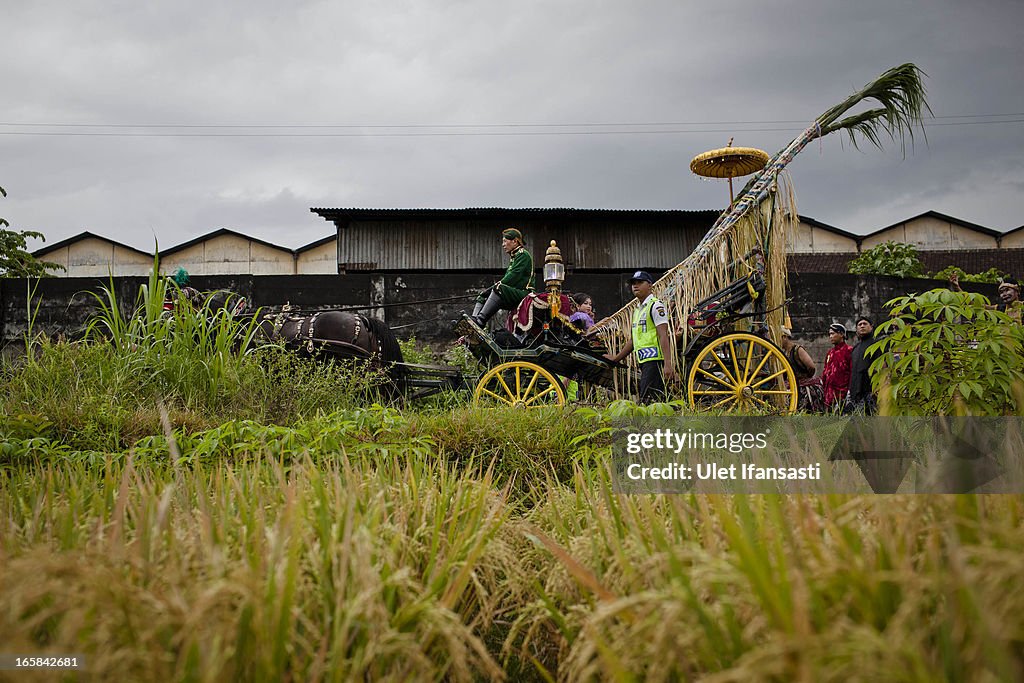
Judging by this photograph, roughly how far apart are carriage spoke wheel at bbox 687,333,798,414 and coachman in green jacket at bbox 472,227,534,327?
175 cm

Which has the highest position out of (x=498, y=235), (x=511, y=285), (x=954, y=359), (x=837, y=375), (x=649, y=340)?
(x=498, y=235)

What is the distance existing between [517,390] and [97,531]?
13.6 ft

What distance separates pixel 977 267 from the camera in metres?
19.8

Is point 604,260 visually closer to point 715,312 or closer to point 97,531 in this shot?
point 715,312

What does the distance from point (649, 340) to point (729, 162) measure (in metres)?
3.30

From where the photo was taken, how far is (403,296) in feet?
33.1

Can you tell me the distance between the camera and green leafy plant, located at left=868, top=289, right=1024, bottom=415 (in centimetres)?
289

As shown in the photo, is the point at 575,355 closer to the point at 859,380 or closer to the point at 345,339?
the point at 345,339

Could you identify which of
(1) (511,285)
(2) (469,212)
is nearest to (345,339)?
(1) (511,285)

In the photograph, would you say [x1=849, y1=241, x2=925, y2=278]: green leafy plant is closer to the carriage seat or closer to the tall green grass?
the carriage seat

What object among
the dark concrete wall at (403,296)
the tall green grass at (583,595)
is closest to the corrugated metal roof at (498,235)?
the dark concrete wall at (403,296)

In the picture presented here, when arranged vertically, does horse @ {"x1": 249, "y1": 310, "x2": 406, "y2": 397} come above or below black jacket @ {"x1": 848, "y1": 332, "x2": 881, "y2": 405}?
above

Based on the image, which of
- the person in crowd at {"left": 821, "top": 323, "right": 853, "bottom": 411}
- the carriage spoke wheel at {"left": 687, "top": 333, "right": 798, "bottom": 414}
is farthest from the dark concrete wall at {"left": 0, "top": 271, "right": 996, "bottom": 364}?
the carriage spoke wheel at {"left": 687, "top": 333, "right": 798, "bottom": 414}

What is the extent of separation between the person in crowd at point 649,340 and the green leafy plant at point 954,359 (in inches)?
96.1
